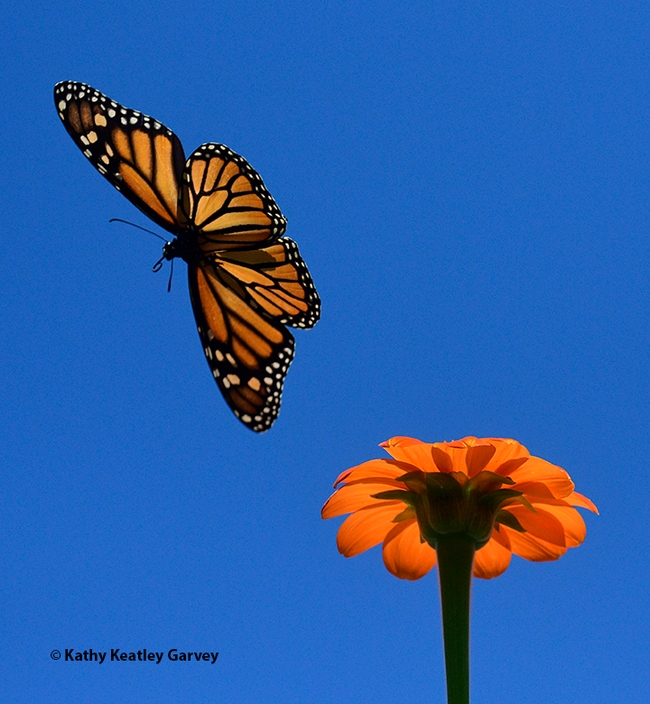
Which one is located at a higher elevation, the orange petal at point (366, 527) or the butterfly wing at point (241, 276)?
the butterfly wing at point (241, 276)

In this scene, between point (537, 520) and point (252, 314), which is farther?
point (252, 314)

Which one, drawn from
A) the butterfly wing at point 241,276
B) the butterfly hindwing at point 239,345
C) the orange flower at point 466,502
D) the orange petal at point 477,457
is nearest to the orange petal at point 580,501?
the orange flower at point 466,502

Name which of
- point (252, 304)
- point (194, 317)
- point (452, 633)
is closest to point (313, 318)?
point (252, 304)

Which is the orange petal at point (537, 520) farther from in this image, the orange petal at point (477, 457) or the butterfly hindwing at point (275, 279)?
the butterfly hindwing at point (275, 279)

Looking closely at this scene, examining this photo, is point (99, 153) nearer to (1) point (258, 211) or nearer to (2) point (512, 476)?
(1) point (258, 211)

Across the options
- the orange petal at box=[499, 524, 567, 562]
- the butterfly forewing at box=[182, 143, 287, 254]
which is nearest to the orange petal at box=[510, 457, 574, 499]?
the orange petal at box=[499, 524, 567, 562]

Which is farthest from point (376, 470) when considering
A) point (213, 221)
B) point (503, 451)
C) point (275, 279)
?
point (213, 221)

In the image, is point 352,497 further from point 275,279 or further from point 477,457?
point 275,279
